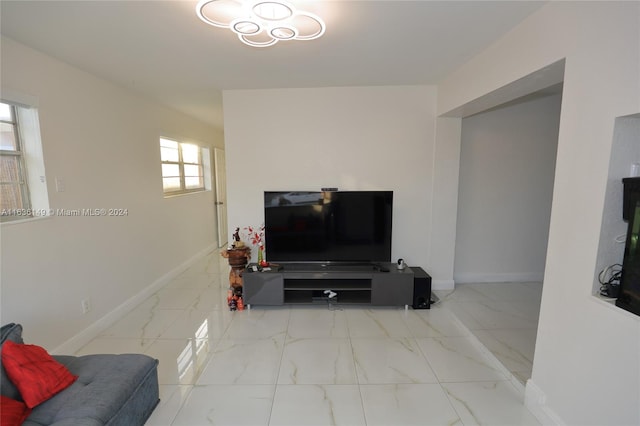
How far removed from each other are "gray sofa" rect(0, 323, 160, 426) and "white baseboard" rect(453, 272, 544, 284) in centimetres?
364

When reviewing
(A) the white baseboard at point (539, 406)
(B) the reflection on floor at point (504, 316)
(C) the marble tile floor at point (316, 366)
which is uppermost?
(A) the white baseboard at point (539, 406)

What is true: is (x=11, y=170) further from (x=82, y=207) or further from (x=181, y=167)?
(x=181, y=167)

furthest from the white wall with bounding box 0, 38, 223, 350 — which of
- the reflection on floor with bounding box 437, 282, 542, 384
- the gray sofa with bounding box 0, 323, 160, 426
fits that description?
the reflection on floor with bounding box 437, 282, 542, 384

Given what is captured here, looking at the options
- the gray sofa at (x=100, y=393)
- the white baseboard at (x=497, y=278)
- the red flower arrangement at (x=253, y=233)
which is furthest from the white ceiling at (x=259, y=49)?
the white baseboard at (x=497, y=278)

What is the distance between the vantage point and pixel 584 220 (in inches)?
58.2

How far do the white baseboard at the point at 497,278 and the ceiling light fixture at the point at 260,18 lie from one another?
3532 millimetres

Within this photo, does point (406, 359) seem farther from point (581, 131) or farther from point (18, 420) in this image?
point (18, 420)

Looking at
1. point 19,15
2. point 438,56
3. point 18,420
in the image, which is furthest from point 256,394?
point 438,56

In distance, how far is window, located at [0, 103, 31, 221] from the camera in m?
2.10

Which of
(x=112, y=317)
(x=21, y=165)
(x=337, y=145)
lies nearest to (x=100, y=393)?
(x=112, y=317)

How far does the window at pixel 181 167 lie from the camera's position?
4.38m

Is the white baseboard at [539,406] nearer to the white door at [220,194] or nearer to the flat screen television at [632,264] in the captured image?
the flat screen television at [632,264]

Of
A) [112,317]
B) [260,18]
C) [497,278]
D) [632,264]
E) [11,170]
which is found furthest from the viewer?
[497,278]

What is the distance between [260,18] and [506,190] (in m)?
3.60
